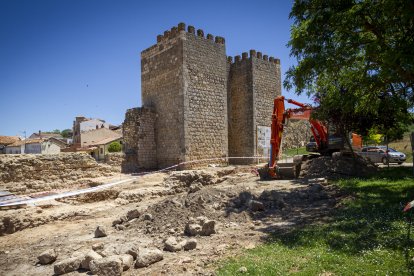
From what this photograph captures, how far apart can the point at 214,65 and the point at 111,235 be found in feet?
43.7

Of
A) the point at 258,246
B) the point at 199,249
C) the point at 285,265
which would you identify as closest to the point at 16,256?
the point at 199,249

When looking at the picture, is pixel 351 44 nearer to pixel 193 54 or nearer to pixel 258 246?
pixel 258 246

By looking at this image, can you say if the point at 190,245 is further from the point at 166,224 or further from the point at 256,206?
the point at 256,206

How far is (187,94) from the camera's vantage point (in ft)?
55.0

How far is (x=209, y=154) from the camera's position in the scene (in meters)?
17.8

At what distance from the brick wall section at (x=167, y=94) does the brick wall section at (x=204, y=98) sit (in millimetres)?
411

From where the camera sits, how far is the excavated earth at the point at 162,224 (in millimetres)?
5422

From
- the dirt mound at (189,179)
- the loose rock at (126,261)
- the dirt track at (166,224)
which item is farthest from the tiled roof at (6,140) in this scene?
the loose rock at (126,261)

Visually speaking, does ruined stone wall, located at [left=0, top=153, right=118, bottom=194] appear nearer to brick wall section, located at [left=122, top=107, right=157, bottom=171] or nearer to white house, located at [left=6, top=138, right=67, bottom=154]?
brick wall section, located at [left=122, top=107, right=157, bottom=171]

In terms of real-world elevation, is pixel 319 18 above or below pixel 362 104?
above

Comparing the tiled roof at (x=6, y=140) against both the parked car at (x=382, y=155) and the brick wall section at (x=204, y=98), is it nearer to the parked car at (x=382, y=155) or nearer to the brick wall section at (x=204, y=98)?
the brick wall section at (x=204, y=98)

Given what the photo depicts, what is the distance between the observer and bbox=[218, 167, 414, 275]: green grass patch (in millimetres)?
4117

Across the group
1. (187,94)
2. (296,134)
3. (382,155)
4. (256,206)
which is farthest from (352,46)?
(296,134)

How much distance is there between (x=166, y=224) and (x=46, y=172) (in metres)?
8.27
